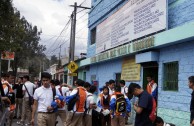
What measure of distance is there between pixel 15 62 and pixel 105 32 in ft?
77.6

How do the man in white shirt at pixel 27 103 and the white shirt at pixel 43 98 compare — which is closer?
the white shirt at pixel 43 98

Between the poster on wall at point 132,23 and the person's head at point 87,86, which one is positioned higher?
the poster on wall at point 132,23

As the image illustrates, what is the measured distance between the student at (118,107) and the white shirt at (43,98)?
181cm

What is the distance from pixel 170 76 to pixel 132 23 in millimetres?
3313

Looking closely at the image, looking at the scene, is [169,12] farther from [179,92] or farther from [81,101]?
[81,101]

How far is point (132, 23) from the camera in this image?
39.5 ft

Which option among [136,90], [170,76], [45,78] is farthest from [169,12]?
[45,78]

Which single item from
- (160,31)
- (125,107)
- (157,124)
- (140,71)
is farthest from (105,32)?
(157,124)

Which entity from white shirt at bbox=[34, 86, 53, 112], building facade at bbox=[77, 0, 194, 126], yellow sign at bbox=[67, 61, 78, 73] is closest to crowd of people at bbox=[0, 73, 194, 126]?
white shirt at bbox=[34, 86, 53, 112]

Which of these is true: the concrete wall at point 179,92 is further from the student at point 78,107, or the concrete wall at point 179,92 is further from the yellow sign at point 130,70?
the student at point 78,107

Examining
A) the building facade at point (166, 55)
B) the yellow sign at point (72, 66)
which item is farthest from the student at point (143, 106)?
the yellow sign at point (72, 66)

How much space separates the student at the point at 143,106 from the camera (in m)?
5.70

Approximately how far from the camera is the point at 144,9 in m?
10.9

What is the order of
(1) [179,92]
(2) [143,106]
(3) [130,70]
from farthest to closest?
(3) [130,70] → (1) [179,92] → (2) [143,106]
